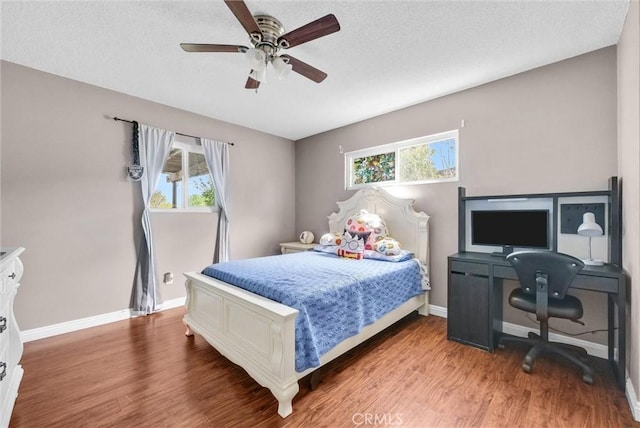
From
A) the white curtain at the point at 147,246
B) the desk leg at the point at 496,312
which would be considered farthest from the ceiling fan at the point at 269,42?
the desk leg at the point at 496,312

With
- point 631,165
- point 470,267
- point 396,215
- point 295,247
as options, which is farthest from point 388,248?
point 631,165

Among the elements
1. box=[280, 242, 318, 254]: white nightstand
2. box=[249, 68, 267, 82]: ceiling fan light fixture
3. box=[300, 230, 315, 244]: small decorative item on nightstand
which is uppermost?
box=[249, 68, 267, 82]: ceiling fan light fixture

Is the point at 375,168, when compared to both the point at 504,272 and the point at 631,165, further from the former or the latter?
the point at 631,165

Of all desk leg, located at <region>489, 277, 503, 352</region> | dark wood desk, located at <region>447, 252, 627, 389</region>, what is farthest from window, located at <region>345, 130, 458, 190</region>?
desk leg, located at <region>489, 277, 503, 352</region>

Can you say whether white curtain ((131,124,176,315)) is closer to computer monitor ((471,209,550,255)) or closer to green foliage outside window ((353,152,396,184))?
green foliage outside window ((353,152,396,184))

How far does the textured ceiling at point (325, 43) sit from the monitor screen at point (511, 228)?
55.4 inches

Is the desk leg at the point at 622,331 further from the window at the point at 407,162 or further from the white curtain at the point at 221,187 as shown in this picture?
the white curtain at the point at 221,187

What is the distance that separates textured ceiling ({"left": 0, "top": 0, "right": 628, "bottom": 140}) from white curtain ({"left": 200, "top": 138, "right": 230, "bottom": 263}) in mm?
805

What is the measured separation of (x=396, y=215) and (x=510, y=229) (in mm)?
1251

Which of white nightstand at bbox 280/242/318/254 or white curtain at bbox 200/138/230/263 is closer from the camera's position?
white curtain at bbox 200/138/230/263

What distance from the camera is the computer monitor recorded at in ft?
8.09

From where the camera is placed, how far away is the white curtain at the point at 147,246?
10.5ft

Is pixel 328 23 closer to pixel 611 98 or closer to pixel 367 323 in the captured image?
pixel 367 323

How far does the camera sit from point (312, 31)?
1703 millimetres
